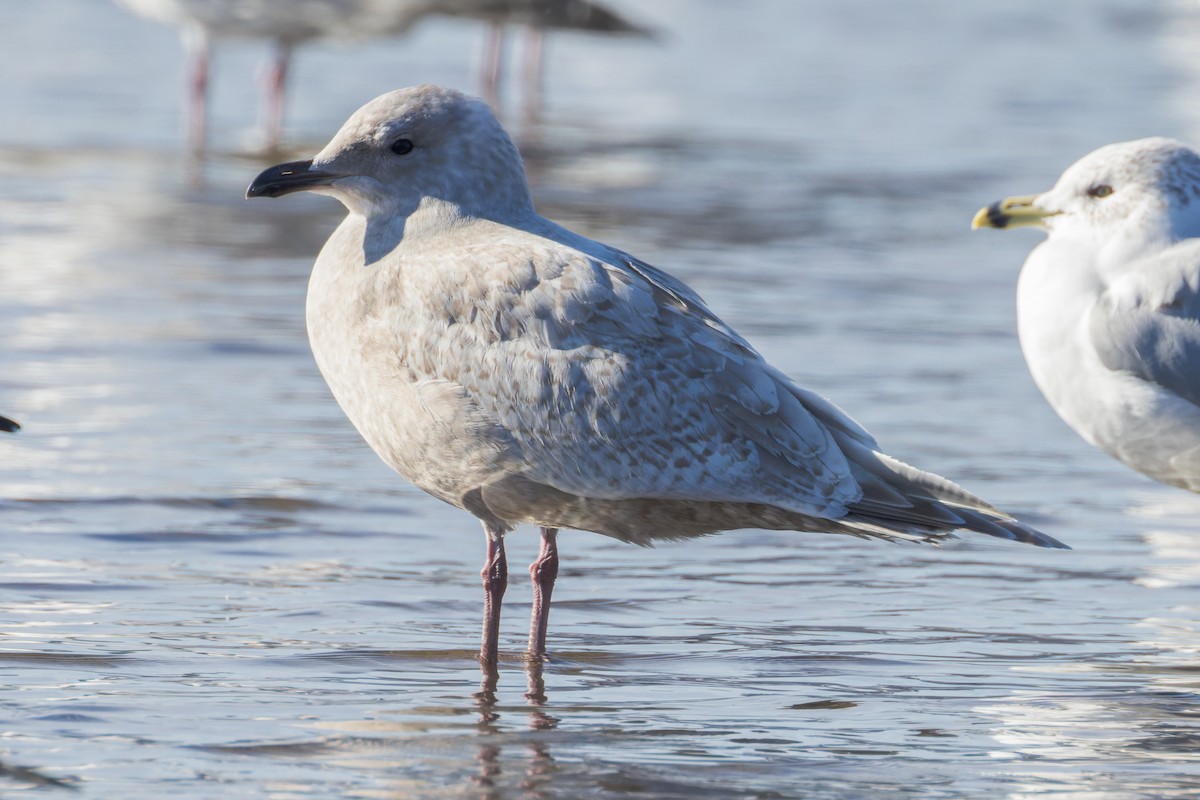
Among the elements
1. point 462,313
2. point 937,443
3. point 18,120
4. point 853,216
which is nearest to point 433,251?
point 462,313

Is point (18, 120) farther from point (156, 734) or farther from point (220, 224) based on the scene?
point (156, 734)

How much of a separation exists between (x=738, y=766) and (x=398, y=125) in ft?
6.28

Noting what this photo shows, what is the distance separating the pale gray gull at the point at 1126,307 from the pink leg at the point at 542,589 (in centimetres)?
162

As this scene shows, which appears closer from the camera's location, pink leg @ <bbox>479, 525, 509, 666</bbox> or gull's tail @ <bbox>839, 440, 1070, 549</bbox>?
gull's tail @ <bbox>839, 440, 1070, 549</bbox>

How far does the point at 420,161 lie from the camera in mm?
5578

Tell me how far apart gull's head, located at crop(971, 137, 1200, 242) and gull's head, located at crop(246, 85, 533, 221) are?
186 centimetres

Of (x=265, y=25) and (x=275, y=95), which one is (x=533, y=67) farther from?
(x=275, y=95)

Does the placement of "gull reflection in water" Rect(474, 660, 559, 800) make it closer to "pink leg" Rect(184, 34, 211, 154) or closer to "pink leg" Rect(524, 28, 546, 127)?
"pink leg" Rect(184, 34, 211, 154)

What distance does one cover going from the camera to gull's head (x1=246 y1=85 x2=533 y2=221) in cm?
556

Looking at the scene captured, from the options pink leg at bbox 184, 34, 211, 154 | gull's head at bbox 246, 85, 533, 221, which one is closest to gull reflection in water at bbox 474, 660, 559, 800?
gull's head at bbox 246, 85, 533, 221

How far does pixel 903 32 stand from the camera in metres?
23.5

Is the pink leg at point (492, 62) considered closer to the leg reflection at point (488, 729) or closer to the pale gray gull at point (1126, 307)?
the pale gray gull at point (1126, 307)

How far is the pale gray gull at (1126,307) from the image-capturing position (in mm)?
6086

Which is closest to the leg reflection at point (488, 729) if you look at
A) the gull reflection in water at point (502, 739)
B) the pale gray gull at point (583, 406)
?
the gull reflection in water at point (502, 739)
